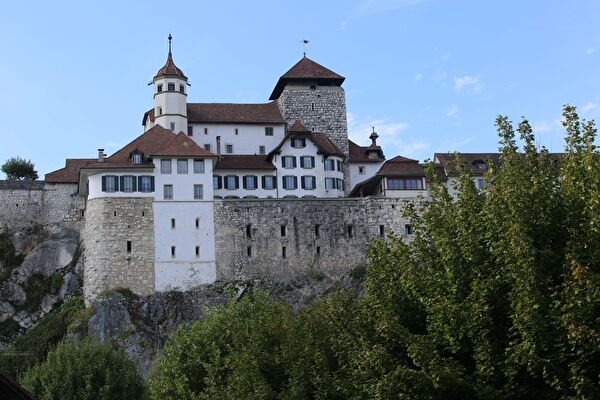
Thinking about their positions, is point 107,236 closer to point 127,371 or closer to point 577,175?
point 127,371

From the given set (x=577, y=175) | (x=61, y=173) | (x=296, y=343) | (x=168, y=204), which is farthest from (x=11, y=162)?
(x=577, y=175)

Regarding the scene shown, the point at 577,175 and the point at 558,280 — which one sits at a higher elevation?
the point at 577,175

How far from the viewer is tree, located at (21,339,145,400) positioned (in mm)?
49875

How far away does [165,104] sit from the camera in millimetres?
83438

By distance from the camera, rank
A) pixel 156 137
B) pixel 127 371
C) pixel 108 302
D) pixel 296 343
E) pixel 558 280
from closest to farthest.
Answer: pixel 558 280, pixel 296 343, pixel 127 371, pixel 108 302, pixel 156 137

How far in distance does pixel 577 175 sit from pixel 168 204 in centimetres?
4919

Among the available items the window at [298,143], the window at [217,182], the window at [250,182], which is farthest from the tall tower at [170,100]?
the window at [298,143]

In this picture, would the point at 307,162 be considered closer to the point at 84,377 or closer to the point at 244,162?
the point at 244,162

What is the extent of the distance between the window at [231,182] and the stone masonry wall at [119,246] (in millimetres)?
6910

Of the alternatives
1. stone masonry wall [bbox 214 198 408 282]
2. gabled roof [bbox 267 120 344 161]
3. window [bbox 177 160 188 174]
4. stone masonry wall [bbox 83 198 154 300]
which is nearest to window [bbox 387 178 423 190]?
stone masonry wall [bbox 214 198 408 282]

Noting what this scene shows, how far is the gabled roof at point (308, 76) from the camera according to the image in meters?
87.0

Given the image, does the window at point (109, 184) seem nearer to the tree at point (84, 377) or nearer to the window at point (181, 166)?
the window at point (181, 166)

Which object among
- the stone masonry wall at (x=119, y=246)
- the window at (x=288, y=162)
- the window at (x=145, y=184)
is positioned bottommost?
the stone masonry wall at (x=119, y=246)

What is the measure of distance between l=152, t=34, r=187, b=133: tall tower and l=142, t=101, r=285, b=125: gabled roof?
1102mm
